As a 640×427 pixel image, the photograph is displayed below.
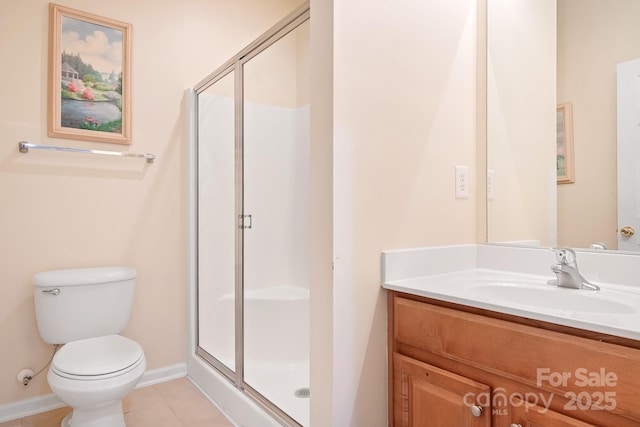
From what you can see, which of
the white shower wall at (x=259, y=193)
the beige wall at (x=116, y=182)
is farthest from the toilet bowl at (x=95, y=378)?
the white shower wall at (x=259, y=193)

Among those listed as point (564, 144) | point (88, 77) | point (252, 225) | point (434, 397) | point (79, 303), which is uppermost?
point (88, 77)

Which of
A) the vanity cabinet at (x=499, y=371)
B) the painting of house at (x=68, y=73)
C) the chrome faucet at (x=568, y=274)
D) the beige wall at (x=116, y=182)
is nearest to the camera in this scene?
the vanity cabinet at (x=499, y=371)

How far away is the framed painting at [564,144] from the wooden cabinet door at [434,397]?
83 centimetres

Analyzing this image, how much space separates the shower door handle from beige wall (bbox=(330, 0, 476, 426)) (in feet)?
3.43

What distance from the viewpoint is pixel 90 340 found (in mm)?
1845

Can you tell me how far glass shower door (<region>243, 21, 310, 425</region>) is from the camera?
6.81ft

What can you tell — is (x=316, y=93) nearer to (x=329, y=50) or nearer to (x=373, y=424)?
(x=329, y=50)

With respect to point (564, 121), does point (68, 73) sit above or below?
above

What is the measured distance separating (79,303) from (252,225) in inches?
37.0

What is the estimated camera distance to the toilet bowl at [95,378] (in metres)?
1.54

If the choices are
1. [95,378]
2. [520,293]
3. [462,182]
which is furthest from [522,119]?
[95,378]

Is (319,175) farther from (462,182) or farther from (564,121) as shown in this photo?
(564,121)

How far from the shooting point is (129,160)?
2248 millimetres

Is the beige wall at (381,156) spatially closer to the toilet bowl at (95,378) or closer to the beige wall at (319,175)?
the beige wall at (319,175)
